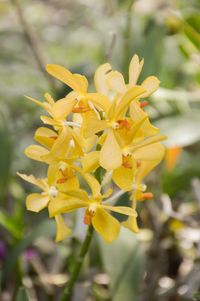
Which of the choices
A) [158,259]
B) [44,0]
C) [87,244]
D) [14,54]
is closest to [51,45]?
[14,54]

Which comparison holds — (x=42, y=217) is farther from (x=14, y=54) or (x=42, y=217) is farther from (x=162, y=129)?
(x=14, y=54)

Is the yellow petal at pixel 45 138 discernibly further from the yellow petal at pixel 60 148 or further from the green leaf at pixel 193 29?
the green leaf at pixel 193 29

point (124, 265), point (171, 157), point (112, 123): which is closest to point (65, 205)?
point (112, 123)

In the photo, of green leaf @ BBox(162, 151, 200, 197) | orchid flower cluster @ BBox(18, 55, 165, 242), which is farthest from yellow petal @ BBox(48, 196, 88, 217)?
green leaf @ BBox(162, 151, 200, 197)

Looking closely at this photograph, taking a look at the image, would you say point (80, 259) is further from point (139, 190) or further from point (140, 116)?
point (140, 116)

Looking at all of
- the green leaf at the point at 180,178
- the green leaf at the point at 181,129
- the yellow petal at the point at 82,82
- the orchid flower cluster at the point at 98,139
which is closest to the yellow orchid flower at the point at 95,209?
the orchid flower cluster at the point at 98,139

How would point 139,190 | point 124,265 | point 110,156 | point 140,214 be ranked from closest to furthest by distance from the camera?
point 110,156 < point 139,190 < point 124,265 < point 140,214
